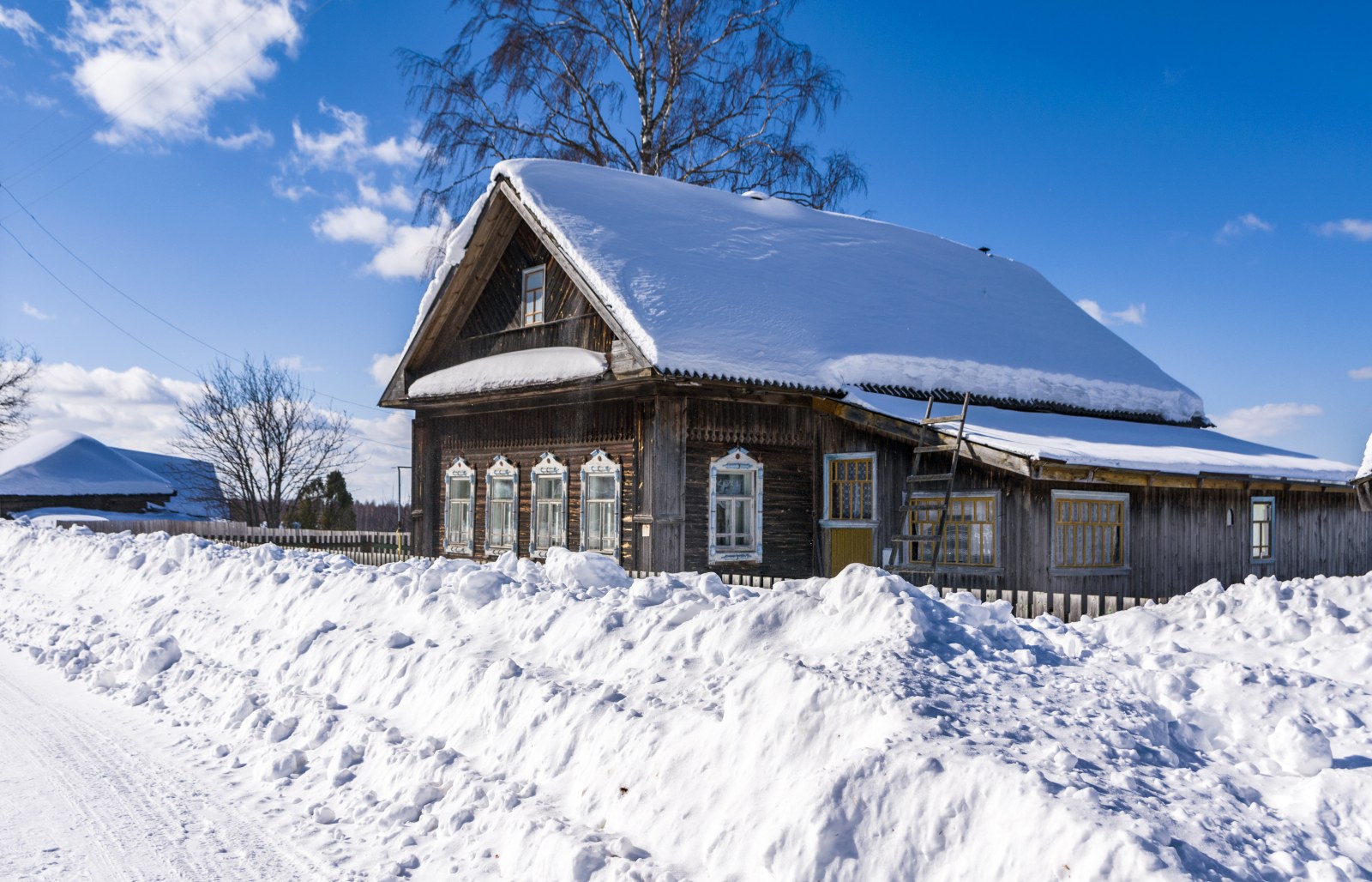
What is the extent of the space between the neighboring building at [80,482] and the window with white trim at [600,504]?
3168 cm

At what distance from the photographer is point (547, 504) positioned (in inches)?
661

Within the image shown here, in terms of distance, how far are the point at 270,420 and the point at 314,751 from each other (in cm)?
4063

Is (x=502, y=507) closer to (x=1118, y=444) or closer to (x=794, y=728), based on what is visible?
(x=1118, y=444)

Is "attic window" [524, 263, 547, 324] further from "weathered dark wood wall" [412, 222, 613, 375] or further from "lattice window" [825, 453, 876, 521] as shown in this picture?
"lattice window" [825, 453, 876, 521]

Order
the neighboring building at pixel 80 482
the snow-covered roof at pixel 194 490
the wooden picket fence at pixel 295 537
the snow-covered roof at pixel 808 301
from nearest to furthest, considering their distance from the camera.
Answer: the snow-covered roof at pixel 808 301, the wooden picket fence at pixel 295 537, the neighboring building at pixel 80 482, the snow-covered roof at pixel 194 490

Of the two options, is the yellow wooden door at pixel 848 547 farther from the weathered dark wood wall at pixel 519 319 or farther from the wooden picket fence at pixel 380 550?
the weathered dark wood wall at pixel 519 319

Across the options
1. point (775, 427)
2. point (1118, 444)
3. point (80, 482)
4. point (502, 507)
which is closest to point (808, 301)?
point (775, 427)

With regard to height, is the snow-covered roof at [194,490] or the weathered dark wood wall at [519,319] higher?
the weathered dark wood wall at [519,319]

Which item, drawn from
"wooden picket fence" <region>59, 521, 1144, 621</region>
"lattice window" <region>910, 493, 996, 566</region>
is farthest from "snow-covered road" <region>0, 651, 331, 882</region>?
"lattice window" <region>910, 493, 996, 566</region>

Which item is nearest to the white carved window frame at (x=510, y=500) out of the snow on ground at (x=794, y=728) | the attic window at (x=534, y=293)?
the attic window at (x=534, y=293)

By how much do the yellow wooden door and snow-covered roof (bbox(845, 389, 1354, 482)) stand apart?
6.53ft

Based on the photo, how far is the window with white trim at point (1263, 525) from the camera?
17125mm

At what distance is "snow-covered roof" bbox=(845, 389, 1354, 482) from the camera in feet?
43.3

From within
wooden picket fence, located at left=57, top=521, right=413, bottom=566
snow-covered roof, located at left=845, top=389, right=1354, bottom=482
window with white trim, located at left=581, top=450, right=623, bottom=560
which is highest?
snow-covered roof, located at left=845, top=389, right=1354, bottom=482
